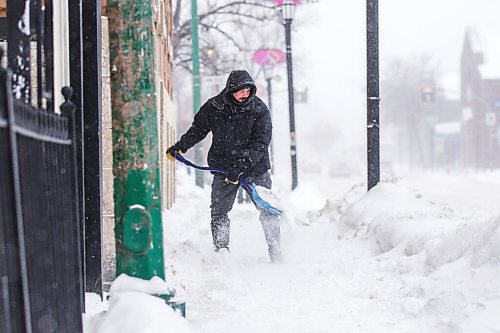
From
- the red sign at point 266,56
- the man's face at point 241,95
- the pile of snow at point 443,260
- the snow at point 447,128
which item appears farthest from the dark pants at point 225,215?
the snow at point 447,128

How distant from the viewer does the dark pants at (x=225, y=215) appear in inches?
284

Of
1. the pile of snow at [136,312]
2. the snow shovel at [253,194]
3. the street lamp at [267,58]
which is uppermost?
the street lamp at [267,58]

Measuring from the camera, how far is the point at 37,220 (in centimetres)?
296

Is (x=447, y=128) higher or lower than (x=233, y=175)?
lower

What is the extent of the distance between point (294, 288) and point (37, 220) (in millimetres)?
3114

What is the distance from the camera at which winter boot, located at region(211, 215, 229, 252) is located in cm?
724

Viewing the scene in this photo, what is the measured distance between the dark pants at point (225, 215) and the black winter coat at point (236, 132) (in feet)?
0.42

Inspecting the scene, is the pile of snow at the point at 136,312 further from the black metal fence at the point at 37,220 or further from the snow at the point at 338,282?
the black metal fence at the point at 37,220

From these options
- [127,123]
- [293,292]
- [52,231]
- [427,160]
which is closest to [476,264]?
[293,292]

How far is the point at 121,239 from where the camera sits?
151 inches

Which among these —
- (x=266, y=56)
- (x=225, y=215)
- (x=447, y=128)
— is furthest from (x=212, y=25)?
(x=447, y=128)

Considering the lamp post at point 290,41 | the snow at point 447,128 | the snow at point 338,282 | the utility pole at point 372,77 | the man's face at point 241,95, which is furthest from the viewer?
the snow at point 447,128

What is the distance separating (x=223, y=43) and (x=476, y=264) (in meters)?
22.6

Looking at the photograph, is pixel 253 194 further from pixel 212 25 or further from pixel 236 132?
pixel 212 25
